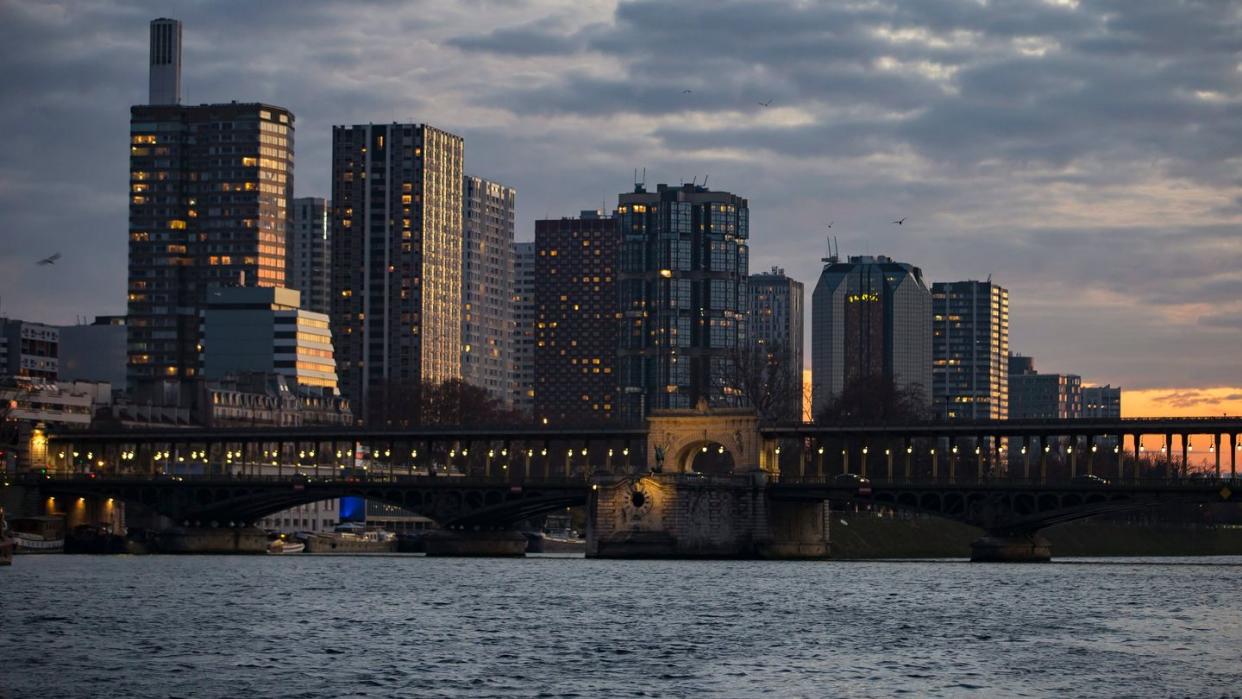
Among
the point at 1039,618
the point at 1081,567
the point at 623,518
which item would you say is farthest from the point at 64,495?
the point at 1039,618

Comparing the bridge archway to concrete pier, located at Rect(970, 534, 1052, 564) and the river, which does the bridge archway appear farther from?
the river

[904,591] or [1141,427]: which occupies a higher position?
[1141,427]

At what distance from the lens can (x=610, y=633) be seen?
300 ft

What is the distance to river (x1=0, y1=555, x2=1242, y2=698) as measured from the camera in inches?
2763

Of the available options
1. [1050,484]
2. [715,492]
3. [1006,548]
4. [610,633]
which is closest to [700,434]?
[715,492]

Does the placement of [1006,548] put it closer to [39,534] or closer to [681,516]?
[681,516]

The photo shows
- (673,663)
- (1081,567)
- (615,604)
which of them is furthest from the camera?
(1081,567)

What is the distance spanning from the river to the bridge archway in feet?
114

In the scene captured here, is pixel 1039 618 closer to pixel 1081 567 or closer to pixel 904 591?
pixel 904 591

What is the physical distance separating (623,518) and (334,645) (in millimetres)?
90408

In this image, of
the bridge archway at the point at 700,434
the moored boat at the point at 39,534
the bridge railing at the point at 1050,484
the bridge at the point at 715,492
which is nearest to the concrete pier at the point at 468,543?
the bridge at the point at 715,492

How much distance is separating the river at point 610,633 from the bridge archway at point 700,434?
34.9m

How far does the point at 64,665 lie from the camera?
241ft

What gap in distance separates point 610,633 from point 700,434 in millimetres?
94677
